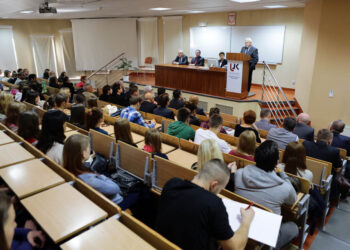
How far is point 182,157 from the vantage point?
11.0 ft

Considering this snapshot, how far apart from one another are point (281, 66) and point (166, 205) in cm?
872

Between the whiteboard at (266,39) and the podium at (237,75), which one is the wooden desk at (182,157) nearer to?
the podium at (237,75)

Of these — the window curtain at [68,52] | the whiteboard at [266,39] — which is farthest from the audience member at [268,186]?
the window curtain at [68,52]

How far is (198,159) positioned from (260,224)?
906 mm

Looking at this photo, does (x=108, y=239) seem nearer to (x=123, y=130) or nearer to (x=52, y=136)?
(x=52, y=136)

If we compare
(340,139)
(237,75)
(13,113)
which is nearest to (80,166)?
(13,113)

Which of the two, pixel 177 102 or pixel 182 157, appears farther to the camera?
pixel 177 102

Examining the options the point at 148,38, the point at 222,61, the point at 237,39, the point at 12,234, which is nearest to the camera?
the point at 12,234

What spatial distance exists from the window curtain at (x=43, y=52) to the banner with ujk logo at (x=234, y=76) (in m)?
9.62

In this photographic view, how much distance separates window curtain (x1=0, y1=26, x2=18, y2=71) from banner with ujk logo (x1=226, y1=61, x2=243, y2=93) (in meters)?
10.3

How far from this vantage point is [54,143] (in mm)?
3002

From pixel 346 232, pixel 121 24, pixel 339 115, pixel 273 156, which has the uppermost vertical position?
pixel 121 24

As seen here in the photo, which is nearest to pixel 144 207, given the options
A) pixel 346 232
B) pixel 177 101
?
pixel 346 232

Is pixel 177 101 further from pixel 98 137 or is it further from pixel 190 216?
pixel 190 216
